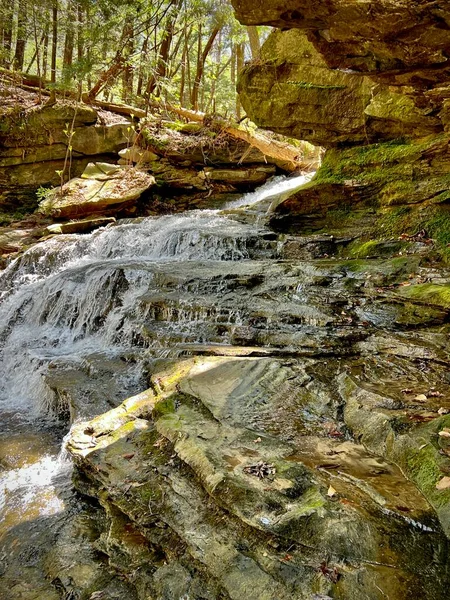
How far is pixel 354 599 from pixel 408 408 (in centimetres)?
173

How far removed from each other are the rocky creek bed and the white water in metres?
0.04

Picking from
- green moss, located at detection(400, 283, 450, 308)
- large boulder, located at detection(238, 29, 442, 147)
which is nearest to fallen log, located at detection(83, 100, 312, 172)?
large boulder, located at detection(238, 29, 442, 147)

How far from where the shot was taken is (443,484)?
2.34m

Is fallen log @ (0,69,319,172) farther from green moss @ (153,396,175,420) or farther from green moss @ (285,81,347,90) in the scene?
green moss @ (153,396,175,420)

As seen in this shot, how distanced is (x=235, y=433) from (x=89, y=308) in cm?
505

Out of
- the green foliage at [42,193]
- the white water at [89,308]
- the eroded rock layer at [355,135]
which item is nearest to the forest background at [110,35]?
the eroded rock layer at [355,135]

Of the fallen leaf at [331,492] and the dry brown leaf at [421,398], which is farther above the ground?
the dry brown leaf at [421,398]

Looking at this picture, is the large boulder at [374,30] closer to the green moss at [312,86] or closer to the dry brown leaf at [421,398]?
the dry brown leaf at [421,398]

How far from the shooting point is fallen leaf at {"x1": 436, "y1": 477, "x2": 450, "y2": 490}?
7.61 feet

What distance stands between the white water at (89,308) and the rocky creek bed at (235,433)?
0.13 feet

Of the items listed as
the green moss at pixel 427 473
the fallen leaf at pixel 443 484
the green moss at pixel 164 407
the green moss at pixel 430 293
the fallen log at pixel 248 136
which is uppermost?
the fallen log at pixel 248 136

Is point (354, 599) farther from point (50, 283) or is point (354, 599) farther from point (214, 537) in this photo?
point (50, 283)

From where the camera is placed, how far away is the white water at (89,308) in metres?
5.20

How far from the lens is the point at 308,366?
14.2 ft
